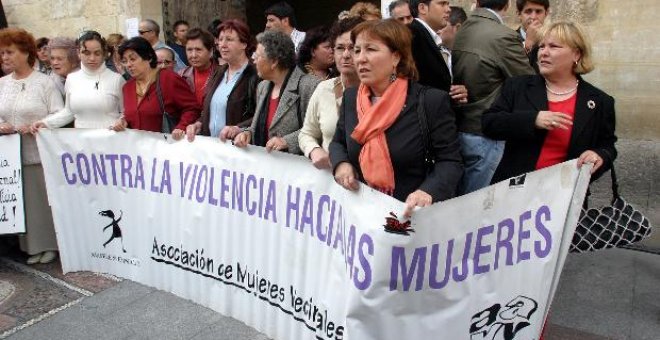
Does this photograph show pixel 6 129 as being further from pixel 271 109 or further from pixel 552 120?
pixel 552 120

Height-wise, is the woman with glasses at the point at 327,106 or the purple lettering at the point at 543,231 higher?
the woman with glasses at the point at 327,106

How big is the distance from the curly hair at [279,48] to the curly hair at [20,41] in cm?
242

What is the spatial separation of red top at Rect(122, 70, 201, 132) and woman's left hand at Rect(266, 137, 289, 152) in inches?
50.7

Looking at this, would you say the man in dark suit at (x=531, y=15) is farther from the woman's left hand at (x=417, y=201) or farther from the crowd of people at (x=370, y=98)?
the woman's left hand at (x=417, y=201)

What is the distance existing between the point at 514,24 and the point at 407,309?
4.53 meters

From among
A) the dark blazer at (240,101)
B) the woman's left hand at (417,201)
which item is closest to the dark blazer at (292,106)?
the dark blazer at (240,101)

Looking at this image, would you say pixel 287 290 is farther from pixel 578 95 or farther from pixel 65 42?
pixel 65 42

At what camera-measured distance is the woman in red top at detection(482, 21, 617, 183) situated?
9.34 feet

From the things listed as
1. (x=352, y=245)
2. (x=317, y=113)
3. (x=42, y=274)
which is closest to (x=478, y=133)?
(x=317, y=113)

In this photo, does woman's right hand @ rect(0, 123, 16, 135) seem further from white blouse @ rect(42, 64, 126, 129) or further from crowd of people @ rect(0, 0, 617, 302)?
white blouse @ rect(42, 64, 126, 129)

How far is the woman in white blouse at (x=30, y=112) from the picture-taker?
479 centimetres

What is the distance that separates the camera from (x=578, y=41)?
288cm

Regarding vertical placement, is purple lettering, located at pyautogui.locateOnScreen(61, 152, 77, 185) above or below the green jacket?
below

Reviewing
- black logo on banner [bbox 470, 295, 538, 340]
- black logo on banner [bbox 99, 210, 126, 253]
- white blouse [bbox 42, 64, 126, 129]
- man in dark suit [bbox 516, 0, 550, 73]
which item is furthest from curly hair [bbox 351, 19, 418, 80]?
white blouse [bbox 42, 64, 126, 129]
